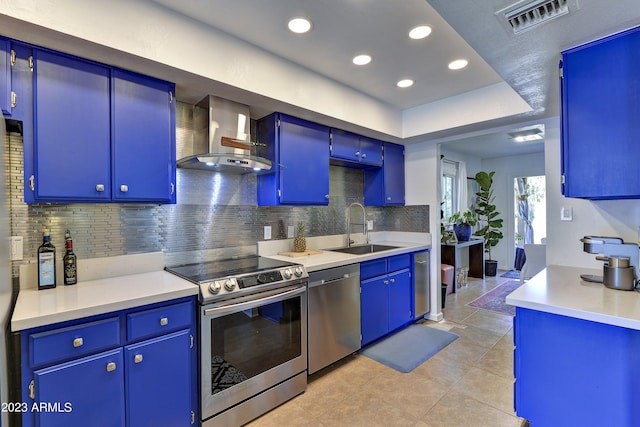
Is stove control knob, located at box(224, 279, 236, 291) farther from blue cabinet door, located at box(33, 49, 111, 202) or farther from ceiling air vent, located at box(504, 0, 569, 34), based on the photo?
ceiling air vent, located at box(504, 0, 569, 34)

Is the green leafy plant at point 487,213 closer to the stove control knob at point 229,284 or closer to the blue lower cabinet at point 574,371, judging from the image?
the blue lower cabinet at point 574,371

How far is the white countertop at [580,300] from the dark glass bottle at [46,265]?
97.3 inches

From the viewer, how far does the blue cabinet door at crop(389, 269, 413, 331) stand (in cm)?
312

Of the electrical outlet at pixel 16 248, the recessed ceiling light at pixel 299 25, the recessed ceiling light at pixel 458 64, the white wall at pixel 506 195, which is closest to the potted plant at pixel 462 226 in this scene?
the white wall at pixel 506 195

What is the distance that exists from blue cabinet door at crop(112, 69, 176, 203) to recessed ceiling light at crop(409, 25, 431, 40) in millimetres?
1605

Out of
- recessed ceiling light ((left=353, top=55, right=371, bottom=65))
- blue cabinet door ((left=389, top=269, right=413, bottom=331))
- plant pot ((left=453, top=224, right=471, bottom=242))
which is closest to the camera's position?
recessed ceiling light ((left=353, top=55, right=371, bottom=65))

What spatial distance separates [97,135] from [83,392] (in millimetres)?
1304

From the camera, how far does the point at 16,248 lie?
166 cm

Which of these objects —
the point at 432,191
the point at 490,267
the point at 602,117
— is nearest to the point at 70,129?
the point at 602,117

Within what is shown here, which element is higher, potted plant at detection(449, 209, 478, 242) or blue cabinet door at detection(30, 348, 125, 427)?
potted plant at detection(449, 209, 478, 242)


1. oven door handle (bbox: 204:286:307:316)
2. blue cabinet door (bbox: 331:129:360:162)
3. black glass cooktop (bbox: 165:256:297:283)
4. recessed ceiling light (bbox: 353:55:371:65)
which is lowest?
oven door handle (bbox: 204:286:307:316)

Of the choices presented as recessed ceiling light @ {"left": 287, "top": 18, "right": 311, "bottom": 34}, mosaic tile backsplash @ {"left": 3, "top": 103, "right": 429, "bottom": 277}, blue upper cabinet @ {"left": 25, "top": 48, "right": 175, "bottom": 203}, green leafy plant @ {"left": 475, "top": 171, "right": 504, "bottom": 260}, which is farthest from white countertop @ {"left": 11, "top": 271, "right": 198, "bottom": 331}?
green leafy plant @ {"left": 475, "top": 171, "right": 504, "bottom": 260}

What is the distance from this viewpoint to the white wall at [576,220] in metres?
2.13

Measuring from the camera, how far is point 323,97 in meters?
2.57
